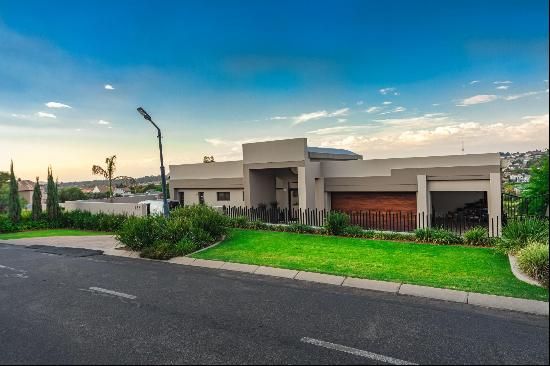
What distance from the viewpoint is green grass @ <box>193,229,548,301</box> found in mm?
7316

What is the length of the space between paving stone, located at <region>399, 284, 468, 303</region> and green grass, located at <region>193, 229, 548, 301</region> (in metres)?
0.27

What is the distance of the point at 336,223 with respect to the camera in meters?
13.7

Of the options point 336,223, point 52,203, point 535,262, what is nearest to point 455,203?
point 336,223

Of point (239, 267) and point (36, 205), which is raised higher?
point (36, 205)

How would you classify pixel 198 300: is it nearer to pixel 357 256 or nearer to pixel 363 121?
pixel 357 256

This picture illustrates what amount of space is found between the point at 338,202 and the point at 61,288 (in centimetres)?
1556

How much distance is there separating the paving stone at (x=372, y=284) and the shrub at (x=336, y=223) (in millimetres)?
5699

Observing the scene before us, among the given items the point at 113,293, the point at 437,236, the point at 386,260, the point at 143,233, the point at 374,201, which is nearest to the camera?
the point at 113,293

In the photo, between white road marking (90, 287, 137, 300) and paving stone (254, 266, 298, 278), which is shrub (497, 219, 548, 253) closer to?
paving stone (254, 266, 298, 278)

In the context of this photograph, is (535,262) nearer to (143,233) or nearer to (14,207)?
(143,233)

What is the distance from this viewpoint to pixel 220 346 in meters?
4.94

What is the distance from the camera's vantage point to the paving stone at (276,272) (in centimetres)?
870

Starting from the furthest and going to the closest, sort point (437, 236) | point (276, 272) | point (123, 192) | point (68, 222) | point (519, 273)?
point (123, 192), point (68, 222), point (437, 236), point (276, 272), point (519, 273)

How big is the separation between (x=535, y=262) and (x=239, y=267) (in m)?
6.98
